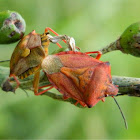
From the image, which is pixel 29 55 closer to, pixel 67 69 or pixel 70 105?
pixel 67 69

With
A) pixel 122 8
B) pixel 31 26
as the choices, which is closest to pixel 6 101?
pixel 31 26

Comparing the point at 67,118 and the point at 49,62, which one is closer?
the point at 49,62

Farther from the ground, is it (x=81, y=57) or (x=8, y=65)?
(x=81, y=57)

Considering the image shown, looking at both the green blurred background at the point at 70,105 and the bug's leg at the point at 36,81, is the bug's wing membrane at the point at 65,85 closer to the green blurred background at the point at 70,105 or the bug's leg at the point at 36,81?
the bug's leg at the point at 36,81

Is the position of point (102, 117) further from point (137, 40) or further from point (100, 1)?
point (137, 40)

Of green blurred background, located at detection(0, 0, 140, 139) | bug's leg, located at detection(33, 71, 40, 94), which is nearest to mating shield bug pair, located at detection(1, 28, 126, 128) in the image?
bug's leg, located at detection(33, 71, 40, 94)

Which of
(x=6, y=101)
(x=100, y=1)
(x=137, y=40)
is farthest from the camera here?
(x=100, y=1)

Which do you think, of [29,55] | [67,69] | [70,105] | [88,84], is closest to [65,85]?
[67,69]

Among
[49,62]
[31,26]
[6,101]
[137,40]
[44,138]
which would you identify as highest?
[137,40]

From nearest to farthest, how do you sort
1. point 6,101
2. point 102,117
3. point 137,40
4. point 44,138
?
1. point 137,40
2. point 6,101
3. point 44,138
4. point 102,117
